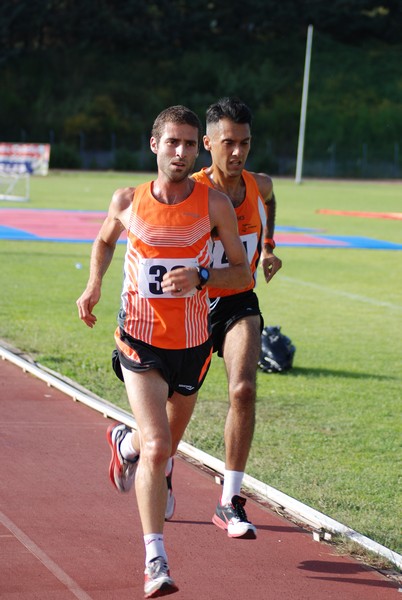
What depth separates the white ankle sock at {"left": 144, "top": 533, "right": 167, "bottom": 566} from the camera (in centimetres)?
482

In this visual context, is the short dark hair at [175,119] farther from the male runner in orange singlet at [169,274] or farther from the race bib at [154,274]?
the race bib at [154,274]

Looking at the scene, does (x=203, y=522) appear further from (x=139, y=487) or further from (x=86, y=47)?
(x=86, y=47)

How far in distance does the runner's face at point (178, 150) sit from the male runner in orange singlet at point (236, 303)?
37.2 inches

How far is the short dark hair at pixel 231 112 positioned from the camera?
6422 mm

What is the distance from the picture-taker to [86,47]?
8181 cm

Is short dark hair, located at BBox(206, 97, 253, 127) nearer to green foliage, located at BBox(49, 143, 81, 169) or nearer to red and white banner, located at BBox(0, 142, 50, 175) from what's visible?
red and white banner, located at BBox(0, 142, 50, 175)

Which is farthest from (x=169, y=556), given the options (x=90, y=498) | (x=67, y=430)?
(x=67, y=430)

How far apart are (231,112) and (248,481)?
213 cm

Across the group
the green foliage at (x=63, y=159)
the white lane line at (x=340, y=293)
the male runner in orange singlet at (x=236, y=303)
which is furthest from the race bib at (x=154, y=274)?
the green foliage at (x=63, y=159)

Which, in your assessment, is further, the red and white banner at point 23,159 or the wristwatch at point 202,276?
the red and white banner at point 23,159

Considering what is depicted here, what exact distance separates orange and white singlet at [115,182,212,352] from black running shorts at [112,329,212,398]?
36 millimetres

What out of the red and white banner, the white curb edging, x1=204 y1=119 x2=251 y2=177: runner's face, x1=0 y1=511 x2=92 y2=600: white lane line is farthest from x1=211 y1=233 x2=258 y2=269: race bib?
the red and white banner

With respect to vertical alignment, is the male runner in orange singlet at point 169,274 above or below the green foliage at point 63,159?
above

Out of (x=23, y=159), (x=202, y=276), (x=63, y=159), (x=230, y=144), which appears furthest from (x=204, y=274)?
A: (x=63, y=159)
